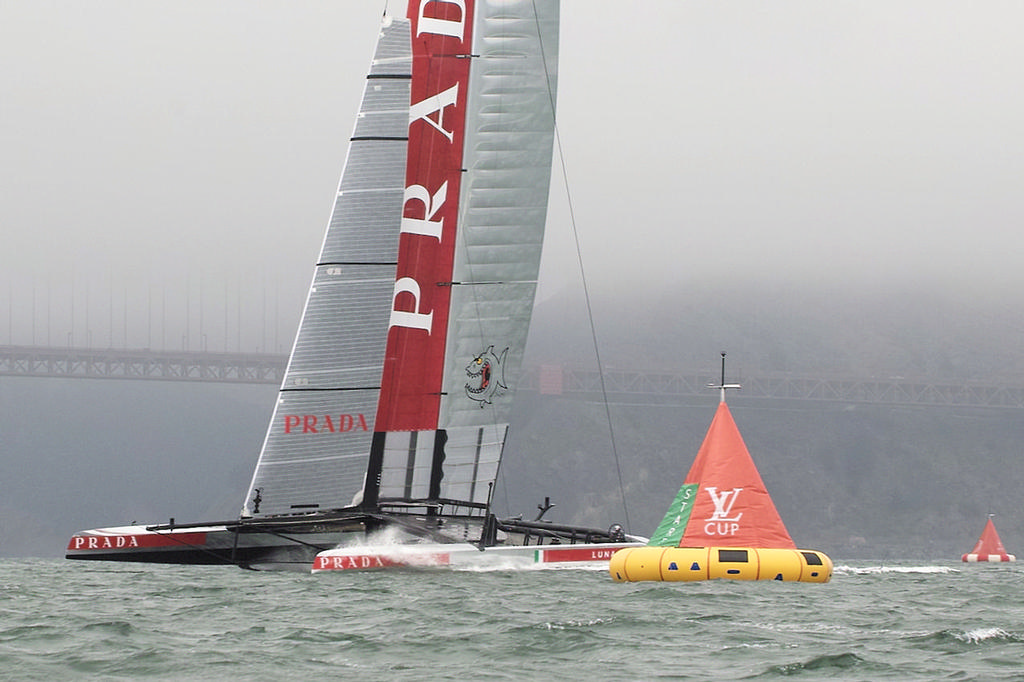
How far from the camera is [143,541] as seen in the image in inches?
705

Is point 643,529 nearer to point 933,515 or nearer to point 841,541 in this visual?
point 841,541

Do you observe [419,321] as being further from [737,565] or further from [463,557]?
[737,565]

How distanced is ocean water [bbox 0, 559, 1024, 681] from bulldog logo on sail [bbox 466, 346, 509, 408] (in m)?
3.77

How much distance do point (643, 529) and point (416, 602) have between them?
402 feet

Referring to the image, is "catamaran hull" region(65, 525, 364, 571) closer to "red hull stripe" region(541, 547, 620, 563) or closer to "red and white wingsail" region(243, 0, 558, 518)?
"red and white wingsail" region(243, 0, 558, 518)

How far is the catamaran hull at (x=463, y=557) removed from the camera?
1689 cm

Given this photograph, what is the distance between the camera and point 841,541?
13975 centimetres

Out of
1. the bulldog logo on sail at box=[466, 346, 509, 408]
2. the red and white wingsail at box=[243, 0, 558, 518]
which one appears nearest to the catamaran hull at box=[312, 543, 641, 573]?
the red and white wingsail at box=[243, 0, 558, 518]

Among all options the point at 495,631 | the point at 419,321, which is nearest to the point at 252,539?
the point at 419,321

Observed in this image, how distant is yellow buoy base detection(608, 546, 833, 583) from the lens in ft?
47.3

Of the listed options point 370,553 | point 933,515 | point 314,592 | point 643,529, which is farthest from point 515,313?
point 933,515

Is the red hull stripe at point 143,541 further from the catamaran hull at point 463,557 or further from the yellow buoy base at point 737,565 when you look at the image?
the yellow buoy base at point 737,565

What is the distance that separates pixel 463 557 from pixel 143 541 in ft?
12.2

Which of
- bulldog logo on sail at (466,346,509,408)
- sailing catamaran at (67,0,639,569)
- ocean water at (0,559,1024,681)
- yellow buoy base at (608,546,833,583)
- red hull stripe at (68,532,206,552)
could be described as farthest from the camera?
bulldog logo on sail at (466,346,509,408)
